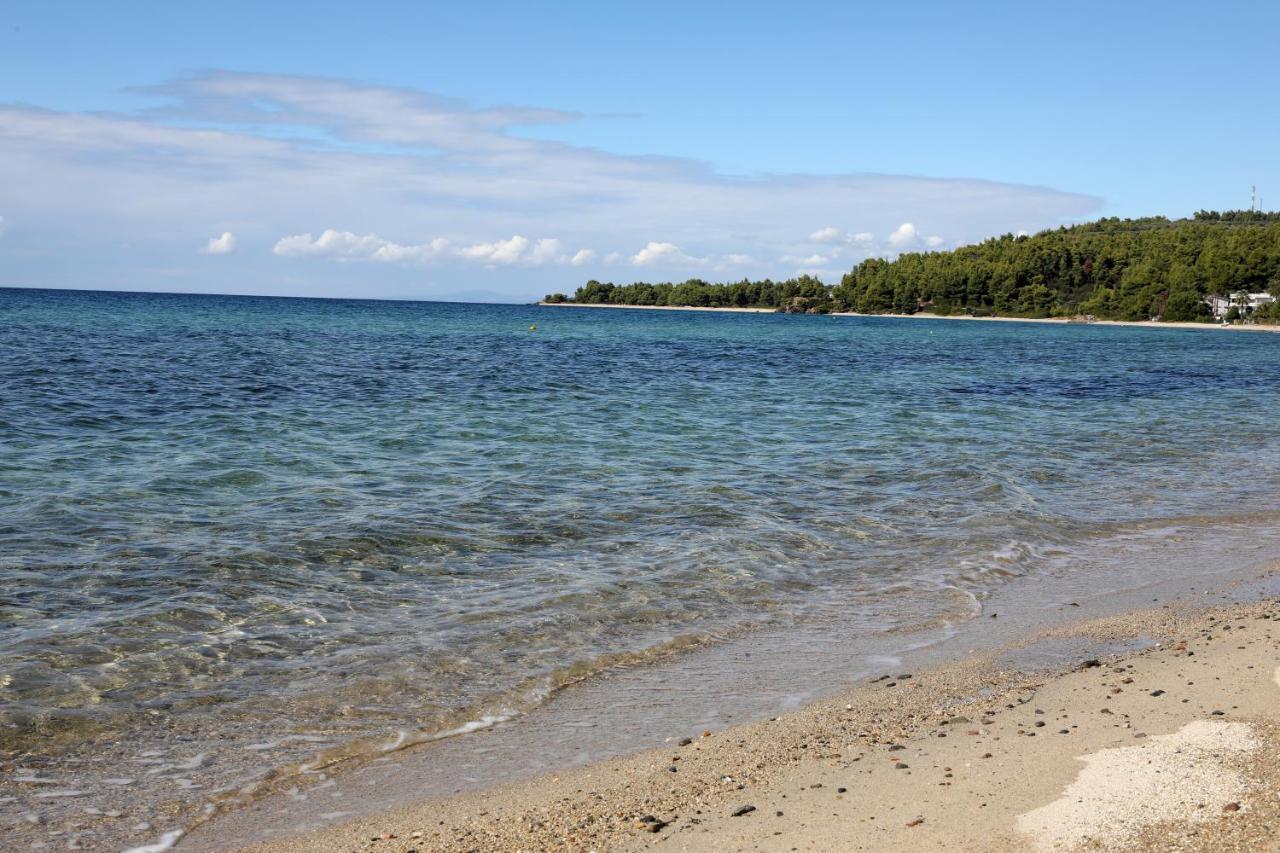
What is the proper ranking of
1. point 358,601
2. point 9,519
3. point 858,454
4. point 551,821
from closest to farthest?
1. point 551,821
2. point 358,601
3. point 9,519
4. point 858,454

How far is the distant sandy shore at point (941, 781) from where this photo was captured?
4188mm

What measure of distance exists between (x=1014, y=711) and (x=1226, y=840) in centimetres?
188

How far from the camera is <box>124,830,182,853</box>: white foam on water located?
445cm

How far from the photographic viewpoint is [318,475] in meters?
13.6

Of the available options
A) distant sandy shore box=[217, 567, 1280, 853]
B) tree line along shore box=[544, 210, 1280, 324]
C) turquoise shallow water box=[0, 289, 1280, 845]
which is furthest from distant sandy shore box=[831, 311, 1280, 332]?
distant sandy shore box=[217, 567, 1280, 853]

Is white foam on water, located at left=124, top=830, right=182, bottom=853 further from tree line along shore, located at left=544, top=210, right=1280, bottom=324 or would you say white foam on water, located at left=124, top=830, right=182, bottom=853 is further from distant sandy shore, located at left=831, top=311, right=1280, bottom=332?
tree line along shore, located at left=544, top=210, right=1280, bottom=324

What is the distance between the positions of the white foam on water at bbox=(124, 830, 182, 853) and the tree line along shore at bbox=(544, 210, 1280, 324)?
119 metres

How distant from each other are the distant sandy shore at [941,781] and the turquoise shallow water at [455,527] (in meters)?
1.47

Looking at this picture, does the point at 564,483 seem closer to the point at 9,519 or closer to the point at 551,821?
A: the point at 9,519

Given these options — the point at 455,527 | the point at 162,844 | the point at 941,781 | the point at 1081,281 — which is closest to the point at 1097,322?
the point at 1081,281

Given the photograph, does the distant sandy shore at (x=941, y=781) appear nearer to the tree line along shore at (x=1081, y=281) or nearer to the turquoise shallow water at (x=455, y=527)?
the turquoise shallow water at (x=455, y=527)

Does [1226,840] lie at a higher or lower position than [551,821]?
higher

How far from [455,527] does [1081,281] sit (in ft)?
512

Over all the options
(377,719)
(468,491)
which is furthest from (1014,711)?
(468,491)
